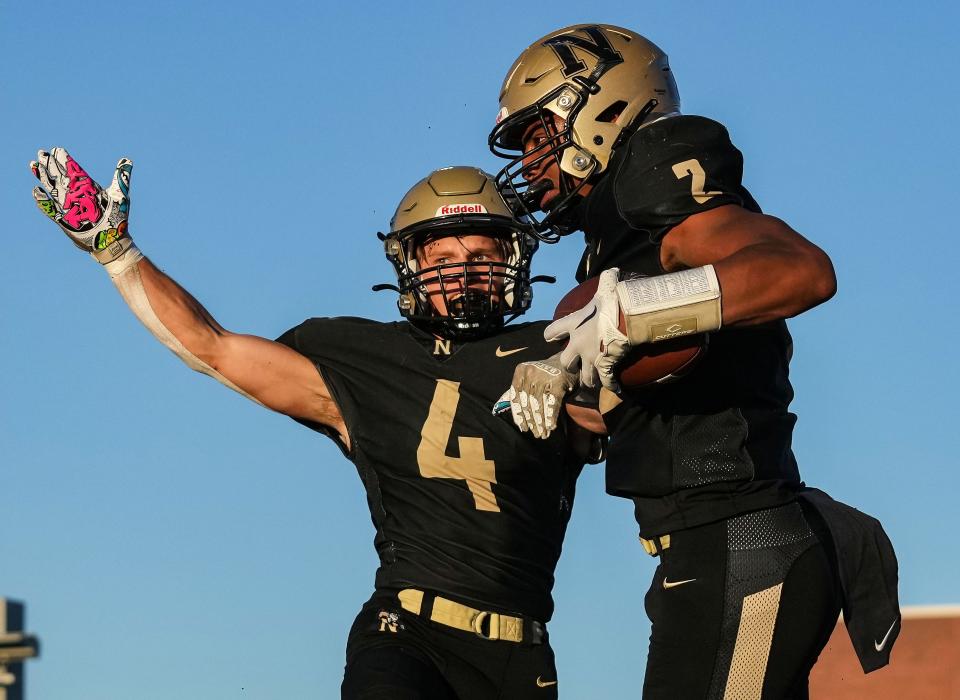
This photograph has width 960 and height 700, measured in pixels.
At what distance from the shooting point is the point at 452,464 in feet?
17.7

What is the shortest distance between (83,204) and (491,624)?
7.46 ft

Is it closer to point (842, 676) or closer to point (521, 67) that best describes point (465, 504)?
point (521, 67)

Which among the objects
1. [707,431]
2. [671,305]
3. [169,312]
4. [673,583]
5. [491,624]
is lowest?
[491,624]

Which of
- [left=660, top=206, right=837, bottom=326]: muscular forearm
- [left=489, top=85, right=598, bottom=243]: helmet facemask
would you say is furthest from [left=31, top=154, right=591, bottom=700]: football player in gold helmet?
[left=660, top=206, right=837, bottom=326]: muscular forearm

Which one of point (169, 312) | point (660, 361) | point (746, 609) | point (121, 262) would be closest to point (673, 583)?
point (746, 609)

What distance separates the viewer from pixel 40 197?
589 cm

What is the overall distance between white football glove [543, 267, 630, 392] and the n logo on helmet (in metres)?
0.94

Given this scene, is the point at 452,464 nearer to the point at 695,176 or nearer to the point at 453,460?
the point at 453,460

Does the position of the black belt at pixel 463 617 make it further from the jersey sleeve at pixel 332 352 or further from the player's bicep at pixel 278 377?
the player's bicep at pixel 278 377

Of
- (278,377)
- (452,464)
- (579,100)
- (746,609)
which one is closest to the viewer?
(746,609)

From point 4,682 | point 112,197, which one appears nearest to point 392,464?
point 112,197

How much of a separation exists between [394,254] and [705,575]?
2.68 m

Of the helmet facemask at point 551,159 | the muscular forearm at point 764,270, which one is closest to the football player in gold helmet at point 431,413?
the helmet facemask at point 551,159

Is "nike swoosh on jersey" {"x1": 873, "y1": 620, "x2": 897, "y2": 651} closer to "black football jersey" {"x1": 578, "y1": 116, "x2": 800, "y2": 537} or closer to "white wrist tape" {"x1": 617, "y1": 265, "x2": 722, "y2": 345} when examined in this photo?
"black football jersey" {"x1": 578, "y1": 116, "x2": 800, "y2": 537}
